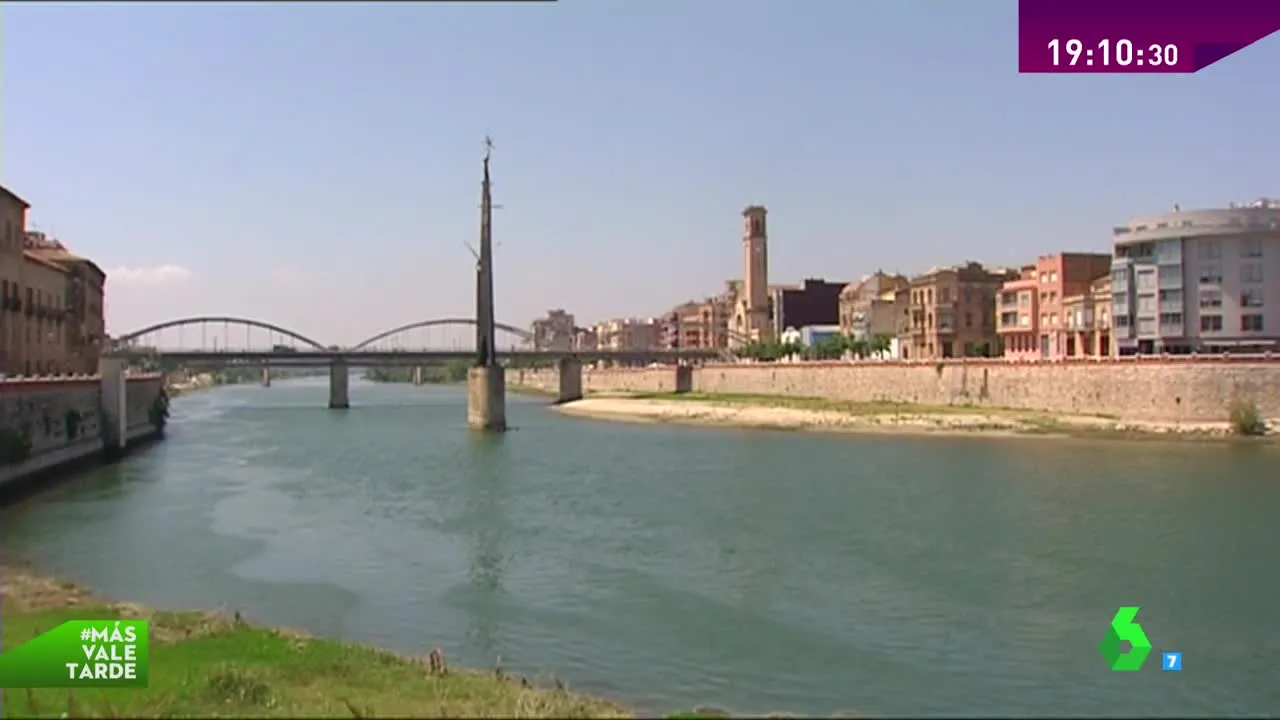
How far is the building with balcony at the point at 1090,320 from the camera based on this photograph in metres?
71.9

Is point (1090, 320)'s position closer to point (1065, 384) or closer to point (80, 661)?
point (1065, 384)

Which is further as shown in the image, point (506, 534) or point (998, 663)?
point (506, 534)

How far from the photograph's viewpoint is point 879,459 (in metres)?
45.2

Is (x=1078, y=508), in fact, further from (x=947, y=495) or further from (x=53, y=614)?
(x=53, y=614)

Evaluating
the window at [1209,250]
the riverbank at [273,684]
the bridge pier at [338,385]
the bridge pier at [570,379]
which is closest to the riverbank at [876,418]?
the window at [1209,250]

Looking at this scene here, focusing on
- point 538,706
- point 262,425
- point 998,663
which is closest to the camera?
point 538,706

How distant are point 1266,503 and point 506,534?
1982 centimetres

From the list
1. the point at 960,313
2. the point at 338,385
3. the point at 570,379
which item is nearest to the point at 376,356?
the point at 338,385

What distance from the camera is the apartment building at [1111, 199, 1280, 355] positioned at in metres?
61.2

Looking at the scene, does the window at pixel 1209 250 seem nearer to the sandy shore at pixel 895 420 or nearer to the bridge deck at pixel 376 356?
the sandy shore at pixel 895 420

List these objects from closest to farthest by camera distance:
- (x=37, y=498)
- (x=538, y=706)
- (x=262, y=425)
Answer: (x=538, y=706), (x=37, y=498), (x=262, y=425)

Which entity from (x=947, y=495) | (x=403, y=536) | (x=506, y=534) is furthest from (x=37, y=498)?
(x=947, y=495)

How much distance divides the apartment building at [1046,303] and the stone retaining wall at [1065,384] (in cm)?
828

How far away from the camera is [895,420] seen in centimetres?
6462
